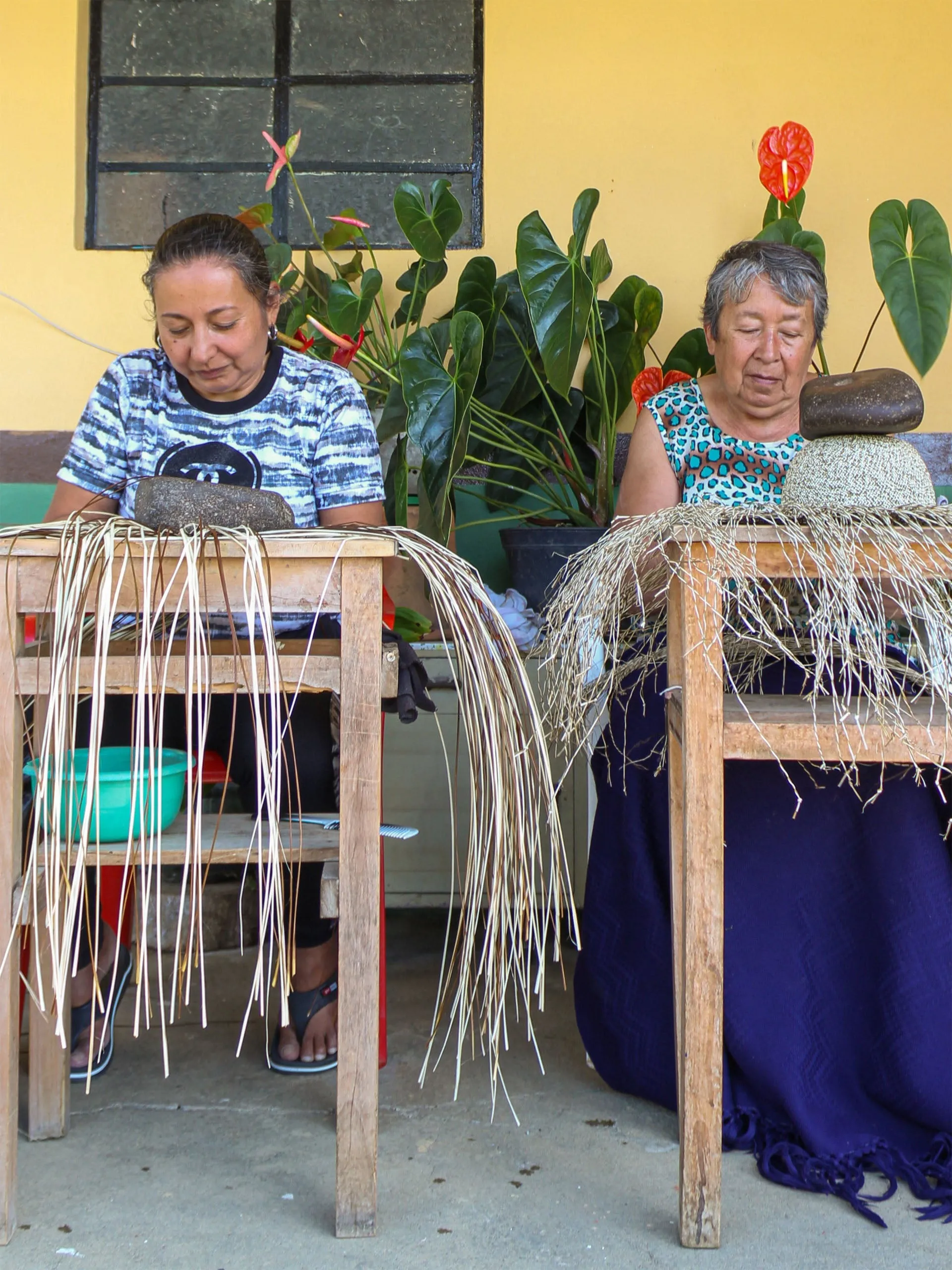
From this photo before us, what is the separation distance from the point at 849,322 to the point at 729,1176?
2.07 metres

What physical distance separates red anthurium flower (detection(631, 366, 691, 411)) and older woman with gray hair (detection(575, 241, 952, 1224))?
3.47ft

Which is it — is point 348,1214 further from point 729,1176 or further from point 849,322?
point 849,322

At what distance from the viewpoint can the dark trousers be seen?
189 centimetres

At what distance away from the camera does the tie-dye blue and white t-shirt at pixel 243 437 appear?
1.91 m

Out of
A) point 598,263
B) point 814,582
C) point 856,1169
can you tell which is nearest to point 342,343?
point 598,263

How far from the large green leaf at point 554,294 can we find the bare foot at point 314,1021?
118 centimetres

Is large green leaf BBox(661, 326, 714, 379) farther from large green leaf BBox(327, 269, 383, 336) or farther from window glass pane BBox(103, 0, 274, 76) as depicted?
window glass pane BBox(103, 0, 274, 76)

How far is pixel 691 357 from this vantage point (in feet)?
9.25

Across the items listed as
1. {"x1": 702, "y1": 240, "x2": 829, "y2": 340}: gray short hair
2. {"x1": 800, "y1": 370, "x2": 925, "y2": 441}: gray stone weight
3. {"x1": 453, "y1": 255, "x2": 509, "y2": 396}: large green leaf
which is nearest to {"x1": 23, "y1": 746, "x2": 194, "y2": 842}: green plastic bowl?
{"x1": 800, "y1": 370, "x2": 925, "y2": 441}: gray stone weight

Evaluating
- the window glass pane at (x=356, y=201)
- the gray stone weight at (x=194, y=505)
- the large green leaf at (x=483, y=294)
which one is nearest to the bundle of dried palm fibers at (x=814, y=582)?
the gray stone weight at (x=194, y=505)

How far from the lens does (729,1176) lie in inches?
59.1

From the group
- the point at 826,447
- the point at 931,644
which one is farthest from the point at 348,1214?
the point at 826,447

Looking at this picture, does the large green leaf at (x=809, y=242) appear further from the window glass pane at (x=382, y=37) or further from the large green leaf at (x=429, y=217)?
the window glass pane at (x=382, y=37)

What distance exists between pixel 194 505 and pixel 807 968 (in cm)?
102
